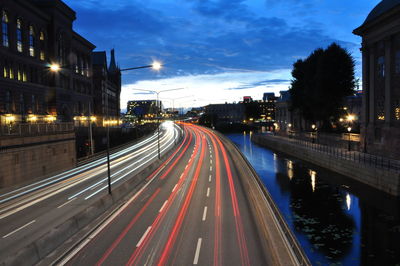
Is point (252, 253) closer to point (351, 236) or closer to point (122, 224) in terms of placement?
point (122, 224)

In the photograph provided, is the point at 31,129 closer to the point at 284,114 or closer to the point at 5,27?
the point at 5,27

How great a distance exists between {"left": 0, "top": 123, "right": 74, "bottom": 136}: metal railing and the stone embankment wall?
1.42 feet

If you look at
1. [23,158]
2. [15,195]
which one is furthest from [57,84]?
[15,195]

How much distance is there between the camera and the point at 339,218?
85.9 feet

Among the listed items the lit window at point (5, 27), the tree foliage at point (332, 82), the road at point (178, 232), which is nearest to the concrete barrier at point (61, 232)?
the road at point (178, 232)

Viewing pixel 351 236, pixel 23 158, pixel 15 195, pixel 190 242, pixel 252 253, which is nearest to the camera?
pixel 252 253

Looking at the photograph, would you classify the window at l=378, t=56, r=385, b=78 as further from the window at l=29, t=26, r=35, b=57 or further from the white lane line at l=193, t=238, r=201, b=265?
the window at l=29, t=26, r=35, b=57

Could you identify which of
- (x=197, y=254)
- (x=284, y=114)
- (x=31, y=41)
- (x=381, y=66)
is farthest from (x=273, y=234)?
(x=284, y=114)

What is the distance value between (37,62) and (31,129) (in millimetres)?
31105

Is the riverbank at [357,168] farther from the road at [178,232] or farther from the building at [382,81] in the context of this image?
the road at [178,232]

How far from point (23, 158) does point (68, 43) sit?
4800 centimetres

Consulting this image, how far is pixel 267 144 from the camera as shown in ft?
308

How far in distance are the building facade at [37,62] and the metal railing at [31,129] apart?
26.4ft

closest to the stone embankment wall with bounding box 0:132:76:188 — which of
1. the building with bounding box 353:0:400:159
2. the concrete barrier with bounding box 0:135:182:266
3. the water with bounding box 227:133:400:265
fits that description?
the concrete barrier with bounding box 0:135:182:266
